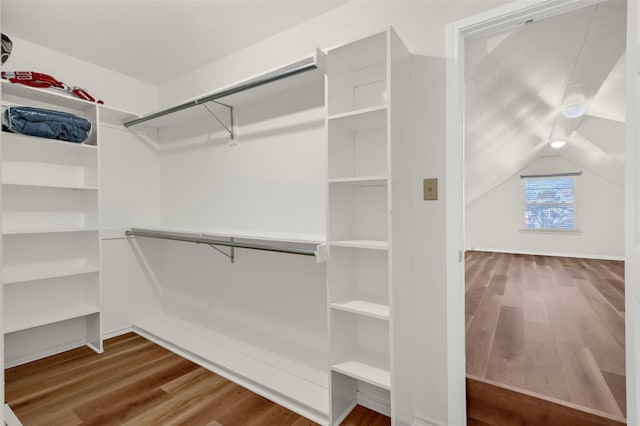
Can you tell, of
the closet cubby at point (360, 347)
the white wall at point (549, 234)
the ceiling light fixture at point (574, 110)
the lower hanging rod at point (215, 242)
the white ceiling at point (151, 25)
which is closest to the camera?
Result: the closet cubby at point (360, 347)

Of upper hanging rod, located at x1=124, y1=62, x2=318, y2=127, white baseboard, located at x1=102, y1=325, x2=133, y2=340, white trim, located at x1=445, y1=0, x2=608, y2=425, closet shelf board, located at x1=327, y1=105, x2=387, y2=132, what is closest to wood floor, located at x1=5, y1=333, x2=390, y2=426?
white baseboard, located at x1=102, y1=325, x2=133, y2=340

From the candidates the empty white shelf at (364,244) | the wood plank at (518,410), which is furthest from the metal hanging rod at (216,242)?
the wood plank at (518,410)

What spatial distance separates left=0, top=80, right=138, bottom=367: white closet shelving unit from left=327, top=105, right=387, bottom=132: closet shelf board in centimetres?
200

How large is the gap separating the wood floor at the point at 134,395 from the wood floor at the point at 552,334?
3.28ft

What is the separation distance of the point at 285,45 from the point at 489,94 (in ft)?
5.81

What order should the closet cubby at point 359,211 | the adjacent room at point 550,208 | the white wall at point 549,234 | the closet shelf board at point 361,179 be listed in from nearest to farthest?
the closet shelf board at point 361,179
the closet cubby at point 359,211
the adjacent room at point 550,208
the white wall at point 549,234

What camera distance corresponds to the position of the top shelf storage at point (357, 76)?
1.58m

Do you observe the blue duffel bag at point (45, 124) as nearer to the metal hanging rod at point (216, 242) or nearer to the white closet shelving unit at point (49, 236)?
the white closet shelving unit at point (49, 236)

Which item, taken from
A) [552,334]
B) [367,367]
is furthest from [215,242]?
[552,334]

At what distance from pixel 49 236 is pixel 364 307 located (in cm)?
251

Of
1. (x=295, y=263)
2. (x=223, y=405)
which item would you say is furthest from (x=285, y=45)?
(x=223, y=405)

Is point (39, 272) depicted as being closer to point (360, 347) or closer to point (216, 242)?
point (216, 242)

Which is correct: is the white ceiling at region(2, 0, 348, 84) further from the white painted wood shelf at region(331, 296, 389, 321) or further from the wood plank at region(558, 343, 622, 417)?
the wood plank at region(558, 343, 622, 417)

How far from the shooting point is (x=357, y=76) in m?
1.80
